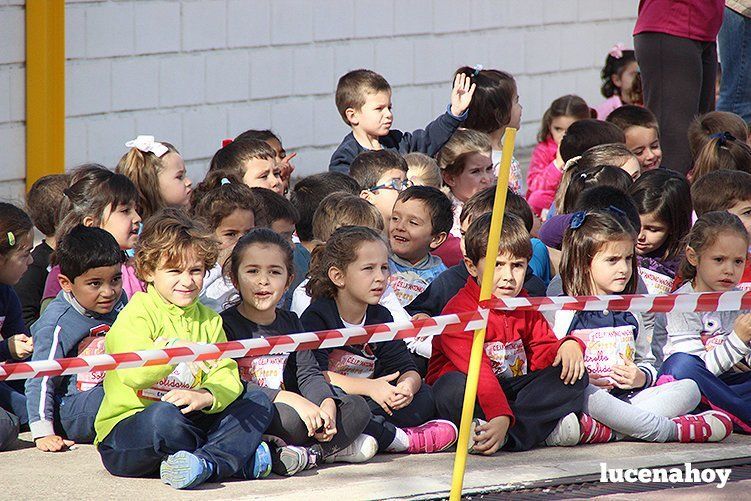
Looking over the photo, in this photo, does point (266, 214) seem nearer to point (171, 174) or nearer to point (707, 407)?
point (171, 174)

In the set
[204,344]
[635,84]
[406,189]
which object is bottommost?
[204,344]

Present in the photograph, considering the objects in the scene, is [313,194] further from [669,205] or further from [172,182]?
[669,205]

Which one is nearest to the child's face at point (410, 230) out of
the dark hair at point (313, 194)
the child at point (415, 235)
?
the child at point (415, 235)

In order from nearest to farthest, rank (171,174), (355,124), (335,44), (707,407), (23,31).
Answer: (707,407) < (171,174) < (355,124) < (23,31) < (335,44)

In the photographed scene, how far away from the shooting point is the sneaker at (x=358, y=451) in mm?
5633

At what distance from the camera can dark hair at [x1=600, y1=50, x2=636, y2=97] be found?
1242 centimetres

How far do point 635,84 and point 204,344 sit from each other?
7952 millimetres

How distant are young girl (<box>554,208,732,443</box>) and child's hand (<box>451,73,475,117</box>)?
7.62 ft

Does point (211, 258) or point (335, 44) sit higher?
point (335, 44)

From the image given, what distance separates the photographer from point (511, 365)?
5973 mm

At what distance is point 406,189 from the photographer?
22.4ft

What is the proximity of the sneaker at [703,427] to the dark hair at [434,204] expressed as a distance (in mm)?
1464

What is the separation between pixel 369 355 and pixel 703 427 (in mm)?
1494

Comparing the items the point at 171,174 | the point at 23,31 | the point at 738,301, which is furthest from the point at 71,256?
the point at 23,31
